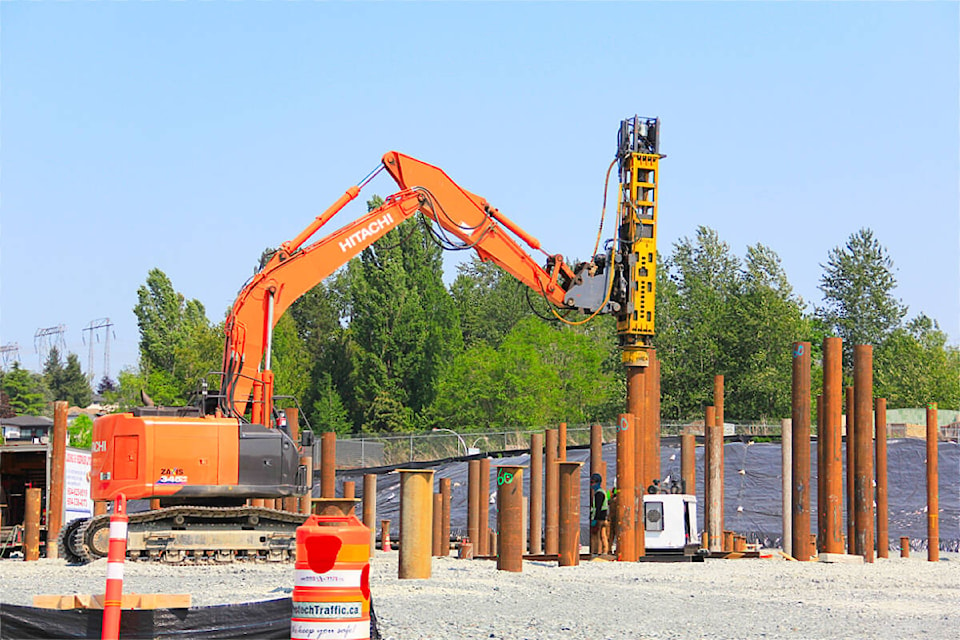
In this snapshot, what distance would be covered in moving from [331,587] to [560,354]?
64659 millimetres

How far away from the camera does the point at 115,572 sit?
24.2 ft

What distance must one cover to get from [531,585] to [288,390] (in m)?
55.4

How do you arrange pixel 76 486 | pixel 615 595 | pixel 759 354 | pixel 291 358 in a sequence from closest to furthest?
1. pixel 615 595
2. pixel 76 486
3. pixel 759 354
4. pixel 291 358

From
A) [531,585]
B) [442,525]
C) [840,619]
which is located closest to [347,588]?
[840,619]

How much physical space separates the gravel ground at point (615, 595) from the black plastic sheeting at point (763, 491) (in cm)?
1217

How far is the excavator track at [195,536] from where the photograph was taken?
19391mm

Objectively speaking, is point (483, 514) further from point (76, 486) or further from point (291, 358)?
point (291, 358)

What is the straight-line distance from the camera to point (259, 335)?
20.4 meters

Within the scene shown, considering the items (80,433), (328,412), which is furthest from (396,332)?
(80,433)

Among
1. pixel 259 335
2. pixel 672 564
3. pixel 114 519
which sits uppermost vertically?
pixel 259 335

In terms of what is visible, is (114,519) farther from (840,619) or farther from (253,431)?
(253,431)

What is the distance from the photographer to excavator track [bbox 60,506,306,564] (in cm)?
1939

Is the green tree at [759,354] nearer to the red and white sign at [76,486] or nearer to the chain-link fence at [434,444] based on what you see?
the chain-link fence at [434,444]

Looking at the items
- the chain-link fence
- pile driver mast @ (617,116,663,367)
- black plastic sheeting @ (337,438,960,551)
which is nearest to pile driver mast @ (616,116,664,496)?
pile driver mast @ (617,116,663,367)
